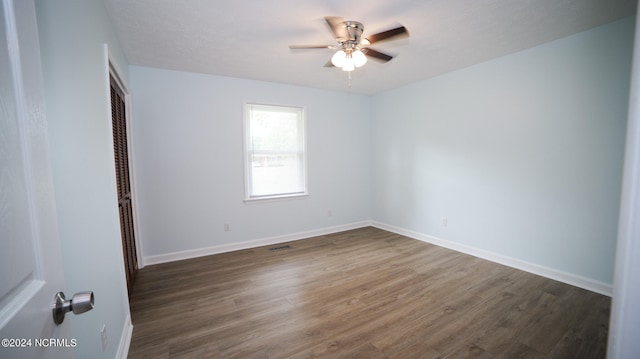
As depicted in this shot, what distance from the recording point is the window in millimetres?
3891

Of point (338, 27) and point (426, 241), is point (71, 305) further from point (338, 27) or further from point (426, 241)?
point (426, 241)

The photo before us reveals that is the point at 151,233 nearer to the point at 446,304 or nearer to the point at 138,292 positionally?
the point at 138,292

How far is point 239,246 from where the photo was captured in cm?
381

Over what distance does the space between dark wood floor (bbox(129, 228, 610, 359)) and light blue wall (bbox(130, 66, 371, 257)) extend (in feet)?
1.84

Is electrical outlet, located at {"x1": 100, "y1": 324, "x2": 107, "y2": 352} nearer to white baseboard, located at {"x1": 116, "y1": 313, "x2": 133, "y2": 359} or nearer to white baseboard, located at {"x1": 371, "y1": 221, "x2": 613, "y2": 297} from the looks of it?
white baseboard, located at {"x1": 116, "y1": 313, "x2": 133, "y2": 359}

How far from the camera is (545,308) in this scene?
2.25m

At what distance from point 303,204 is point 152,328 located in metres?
2.69

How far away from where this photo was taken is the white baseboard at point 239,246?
3.35 m

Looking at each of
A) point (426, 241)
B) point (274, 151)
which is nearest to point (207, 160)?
point (274, 151)

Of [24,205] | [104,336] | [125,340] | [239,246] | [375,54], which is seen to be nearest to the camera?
[24,205]

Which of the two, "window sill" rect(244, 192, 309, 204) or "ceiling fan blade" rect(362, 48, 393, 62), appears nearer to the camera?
"ceiling fan blade" rect(362, 48, 393, 62)

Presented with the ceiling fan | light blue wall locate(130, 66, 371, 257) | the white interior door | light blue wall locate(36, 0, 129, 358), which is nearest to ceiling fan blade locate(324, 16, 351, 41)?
the ceiling fan

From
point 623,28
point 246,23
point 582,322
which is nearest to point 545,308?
point 582,322

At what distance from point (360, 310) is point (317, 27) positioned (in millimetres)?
2634
